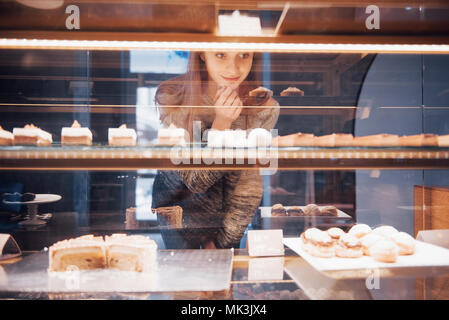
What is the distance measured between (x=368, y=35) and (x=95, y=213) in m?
2.03

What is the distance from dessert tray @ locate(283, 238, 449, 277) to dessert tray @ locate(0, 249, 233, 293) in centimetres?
41

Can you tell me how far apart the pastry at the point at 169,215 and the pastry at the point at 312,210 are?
0.86 metres

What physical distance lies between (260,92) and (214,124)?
16.9 inches

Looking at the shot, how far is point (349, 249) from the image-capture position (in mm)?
1479

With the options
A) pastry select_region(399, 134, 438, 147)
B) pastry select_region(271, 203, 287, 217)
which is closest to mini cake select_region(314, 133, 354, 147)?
pastry select_region(399, 134, 438, 147)

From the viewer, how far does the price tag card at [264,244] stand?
1665 millimetres

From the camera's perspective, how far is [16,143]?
1360 millimetres

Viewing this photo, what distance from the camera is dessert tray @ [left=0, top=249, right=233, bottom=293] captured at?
4.20ft

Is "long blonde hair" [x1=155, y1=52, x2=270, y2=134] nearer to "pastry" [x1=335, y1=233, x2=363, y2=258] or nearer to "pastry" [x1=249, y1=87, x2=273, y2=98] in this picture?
"pastry" [x1=249, y1=87, x2=273, y2=98]

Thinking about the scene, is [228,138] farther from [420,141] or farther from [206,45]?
[420,141]
